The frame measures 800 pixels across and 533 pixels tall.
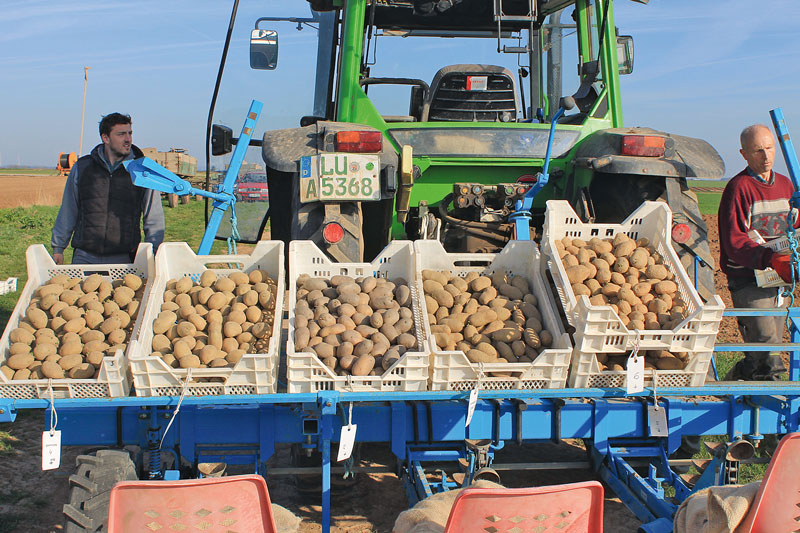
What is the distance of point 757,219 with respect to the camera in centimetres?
445

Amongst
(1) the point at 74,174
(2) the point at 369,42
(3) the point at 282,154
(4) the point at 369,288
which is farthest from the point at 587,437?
(1) the point at 74,174

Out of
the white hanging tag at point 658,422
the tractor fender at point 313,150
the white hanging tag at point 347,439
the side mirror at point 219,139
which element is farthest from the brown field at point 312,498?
the side mirror at point 219,139

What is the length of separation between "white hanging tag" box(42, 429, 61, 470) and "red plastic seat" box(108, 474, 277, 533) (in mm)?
898

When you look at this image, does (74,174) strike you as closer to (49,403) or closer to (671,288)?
(49,403)

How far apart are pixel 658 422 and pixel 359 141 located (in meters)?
2.15

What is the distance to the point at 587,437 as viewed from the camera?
340cm

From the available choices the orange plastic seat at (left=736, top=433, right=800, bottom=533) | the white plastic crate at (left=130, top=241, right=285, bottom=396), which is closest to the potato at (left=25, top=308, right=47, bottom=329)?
the white plastic crate at (left=130, top=241, right=285, bottom=396)

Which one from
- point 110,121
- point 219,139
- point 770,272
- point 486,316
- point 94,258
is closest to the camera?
point 486,316

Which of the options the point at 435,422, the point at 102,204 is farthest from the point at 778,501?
the point at 102,204

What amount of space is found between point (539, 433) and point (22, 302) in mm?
2598

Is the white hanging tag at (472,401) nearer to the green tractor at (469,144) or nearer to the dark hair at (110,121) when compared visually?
the green tractor at (469,144)

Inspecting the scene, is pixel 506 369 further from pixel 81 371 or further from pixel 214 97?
pixel 214 97

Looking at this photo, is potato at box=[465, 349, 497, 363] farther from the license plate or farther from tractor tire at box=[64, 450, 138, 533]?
tractor tire at box=[64, 450, 138, 533]

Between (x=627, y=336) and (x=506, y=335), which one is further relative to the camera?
(x=506, y=335)
